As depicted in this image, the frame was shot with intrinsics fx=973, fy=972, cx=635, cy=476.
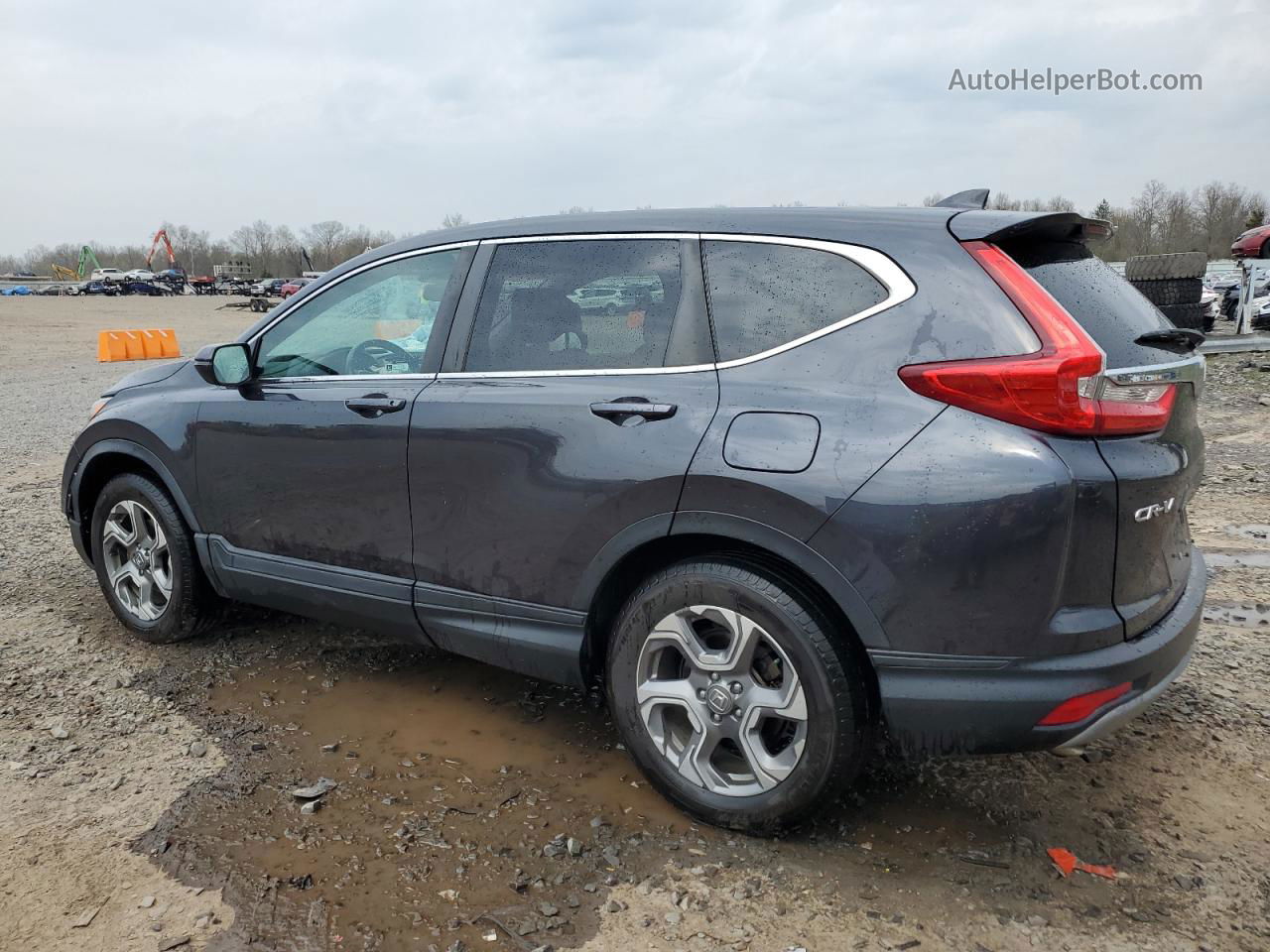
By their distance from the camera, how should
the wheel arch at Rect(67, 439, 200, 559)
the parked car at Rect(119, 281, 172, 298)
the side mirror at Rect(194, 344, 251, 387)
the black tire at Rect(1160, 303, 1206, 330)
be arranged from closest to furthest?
the side mirror at Rect(194, 344, 251, 387) < the wheel arch at Rect(67, 439, 200, 559) < the black tire at Rect(1160, 303, 1206, 330) < the parked car at Rect(119, 281, 172, 298)

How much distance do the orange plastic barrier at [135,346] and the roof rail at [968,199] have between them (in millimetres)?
21316

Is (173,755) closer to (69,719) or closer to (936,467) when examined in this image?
(69,719)

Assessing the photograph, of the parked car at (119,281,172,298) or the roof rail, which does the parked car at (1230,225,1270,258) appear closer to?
the roof rail

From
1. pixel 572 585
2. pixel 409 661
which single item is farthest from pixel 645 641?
pixel 409 661

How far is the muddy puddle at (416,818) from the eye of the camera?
255 cm

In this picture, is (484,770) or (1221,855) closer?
(1221,855)

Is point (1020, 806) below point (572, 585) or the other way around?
below

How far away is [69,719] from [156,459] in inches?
44.4

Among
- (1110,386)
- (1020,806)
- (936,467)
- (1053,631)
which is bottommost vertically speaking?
(1020,806)

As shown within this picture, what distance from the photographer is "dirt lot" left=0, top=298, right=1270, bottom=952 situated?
2.50m

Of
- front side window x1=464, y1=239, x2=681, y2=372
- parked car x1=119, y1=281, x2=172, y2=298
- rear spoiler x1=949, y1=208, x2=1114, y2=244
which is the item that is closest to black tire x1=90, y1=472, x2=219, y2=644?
front side window x1=464, y1=239, x2=681, y2=372

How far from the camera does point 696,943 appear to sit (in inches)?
95.5

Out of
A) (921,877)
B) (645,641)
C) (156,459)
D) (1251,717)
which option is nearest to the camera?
(921,877)

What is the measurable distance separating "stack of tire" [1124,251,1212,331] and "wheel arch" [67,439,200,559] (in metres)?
12.4
